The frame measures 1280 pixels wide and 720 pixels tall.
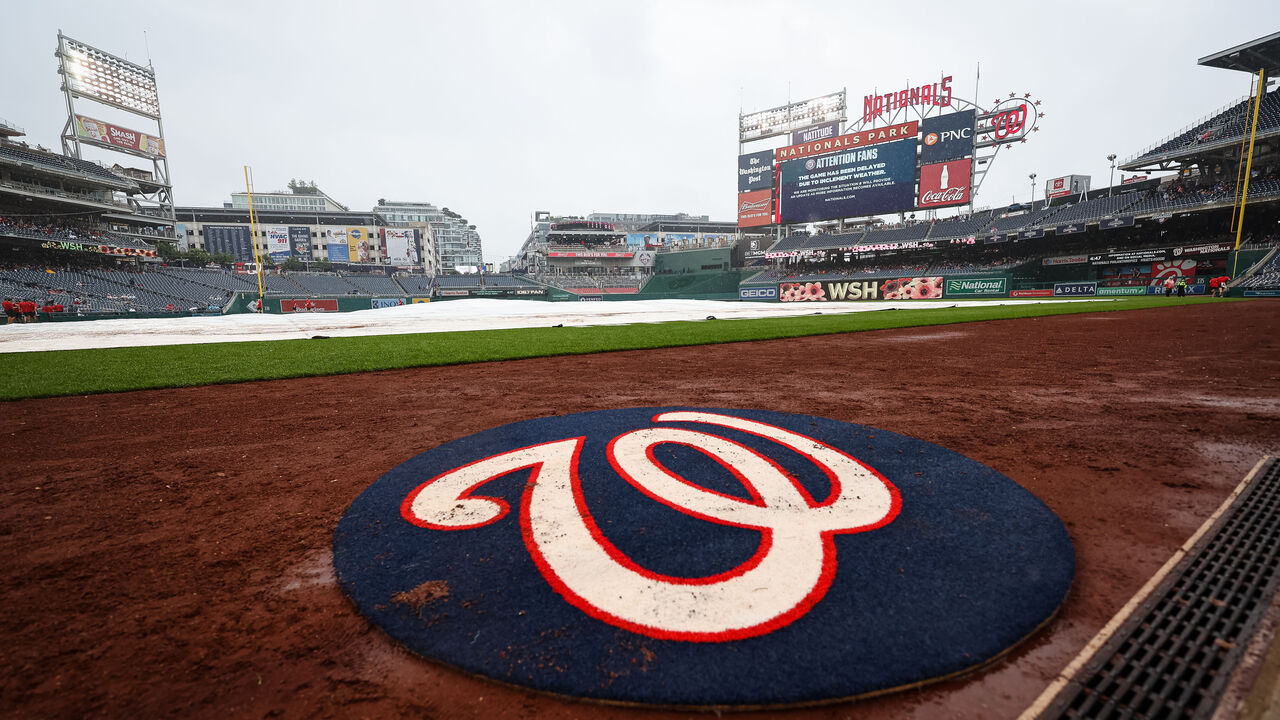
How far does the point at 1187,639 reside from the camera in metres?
1.29

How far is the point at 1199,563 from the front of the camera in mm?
1634

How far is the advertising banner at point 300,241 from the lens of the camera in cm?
6284

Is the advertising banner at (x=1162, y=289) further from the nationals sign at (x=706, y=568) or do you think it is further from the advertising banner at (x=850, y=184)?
the nationals sign at (x=706, y=568)

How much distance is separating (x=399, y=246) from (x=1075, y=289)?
67.6 metres

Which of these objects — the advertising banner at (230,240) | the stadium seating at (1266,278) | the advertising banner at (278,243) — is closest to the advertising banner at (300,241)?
the advertising banner at (278,243)

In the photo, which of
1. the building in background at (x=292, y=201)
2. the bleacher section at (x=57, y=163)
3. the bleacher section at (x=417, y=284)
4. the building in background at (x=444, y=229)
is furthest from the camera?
the building in background at (x=444, y=229)

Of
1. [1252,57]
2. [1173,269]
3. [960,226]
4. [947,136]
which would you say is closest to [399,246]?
[947,136]

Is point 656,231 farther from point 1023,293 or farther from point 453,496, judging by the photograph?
point 453,496

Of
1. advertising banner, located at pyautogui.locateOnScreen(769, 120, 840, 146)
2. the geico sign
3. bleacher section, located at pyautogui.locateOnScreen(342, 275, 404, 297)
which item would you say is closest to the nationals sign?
the geico sign

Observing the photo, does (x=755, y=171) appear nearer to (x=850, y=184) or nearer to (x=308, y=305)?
(x=850, y=184)

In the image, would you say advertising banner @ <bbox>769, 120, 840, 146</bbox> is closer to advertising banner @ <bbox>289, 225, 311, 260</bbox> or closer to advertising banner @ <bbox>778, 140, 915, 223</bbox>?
advertising banner @ <bbox>778, 140, 915, 223</bbox>

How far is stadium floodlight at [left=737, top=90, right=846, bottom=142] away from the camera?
44594 millimetres

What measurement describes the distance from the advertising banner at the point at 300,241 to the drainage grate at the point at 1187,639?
7791 centimetres

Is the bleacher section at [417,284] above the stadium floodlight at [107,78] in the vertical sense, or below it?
below
